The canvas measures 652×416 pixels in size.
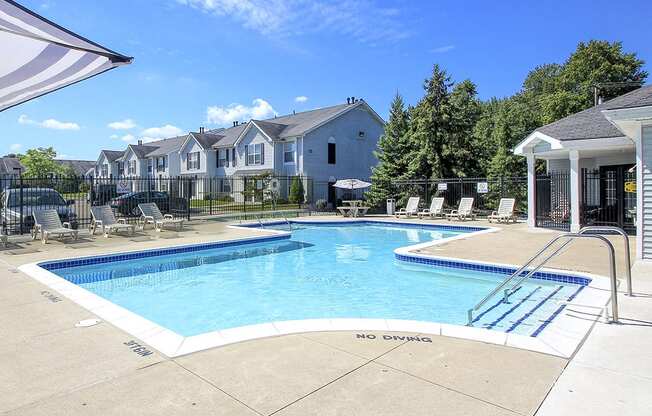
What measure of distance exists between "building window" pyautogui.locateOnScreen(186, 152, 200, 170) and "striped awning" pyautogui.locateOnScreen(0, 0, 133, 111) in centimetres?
3377

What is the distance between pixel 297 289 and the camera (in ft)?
27.2

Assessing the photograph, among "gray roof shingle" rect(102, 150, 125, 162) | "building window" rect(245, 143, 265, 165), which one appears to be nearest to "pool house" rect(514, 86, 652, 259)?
"building window" rect(245, 143, 265, 165)

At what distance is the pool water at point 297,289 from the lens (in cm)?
643

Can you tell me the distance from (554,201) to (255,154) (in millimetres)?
20920

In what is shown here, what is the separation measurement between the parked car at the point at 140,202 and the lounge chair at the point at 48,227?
21.6 ft

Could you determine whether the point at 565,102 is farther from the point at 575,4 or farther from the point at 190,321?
the point at 190,321

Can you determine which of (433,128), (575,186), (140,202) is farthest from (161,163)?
(575,186)

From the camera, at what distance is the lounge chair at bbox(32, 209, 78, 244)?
1165cm

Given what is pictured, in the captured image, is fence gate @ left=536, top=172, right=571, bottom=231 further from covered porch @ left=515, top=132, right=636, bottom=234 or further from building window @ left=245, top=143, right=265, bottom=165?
building window @ left=245, top=143, right=265, bottom=165

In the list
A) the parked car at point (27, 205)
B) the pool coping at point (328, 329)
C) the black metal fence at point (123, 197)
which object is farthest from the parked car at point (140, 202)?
the pool coping at point (328, 329)

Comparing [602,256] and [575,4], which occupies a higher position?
[575,4]

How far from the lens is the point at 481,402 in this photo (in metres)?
2.89

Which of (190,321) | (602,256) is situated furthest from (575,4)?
(190,321)

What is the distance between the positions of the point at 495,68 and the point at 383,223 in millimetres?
16674
